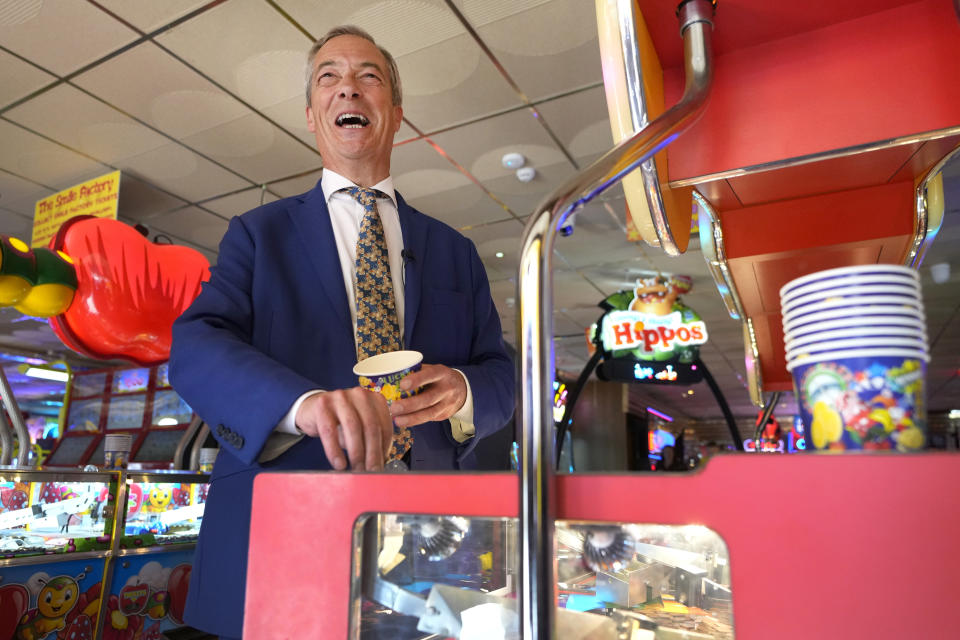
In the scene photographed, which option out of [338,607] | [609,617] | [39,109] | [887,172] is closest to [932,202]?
[887,172]

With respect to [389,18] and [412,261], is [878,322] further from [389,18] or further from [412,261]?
[389,18]

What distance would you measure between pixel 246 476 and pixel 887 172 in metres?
1.19

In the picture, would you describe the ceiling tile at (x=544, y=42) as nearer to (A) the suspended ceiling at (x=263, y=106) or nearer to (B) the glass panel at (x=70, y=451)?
(A) the suspended ceiling at (x=263, y=106)

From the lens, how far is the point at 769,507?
1.63 ft

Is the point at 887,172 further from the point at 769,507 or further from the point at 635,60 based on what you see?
the point at 769,507

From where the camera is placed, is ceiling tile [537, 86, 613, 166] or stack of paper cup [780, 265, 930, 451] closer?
stack of paper cup [780, 265, 930, 451]

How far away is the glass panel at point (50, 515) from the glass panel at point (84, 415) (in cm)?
520

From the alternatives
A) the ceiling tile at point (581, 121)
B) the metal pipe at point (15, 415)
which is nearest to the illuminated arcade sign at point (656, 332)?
the ceiling tile at point (581, 121)

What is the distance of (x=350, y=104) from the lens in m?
1.29

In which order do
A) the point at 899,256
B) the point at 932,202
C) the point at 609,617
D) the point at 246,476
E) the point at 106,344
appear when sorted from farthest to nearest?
the point at 106,344
the point at 899,256
the point at 932,202
the point at 246,476
the point at 609,617

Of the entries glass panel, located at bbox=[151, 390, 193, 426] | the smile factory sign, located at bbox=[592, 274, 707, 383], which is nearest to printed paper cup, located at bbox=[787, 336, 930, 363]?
the smile factory sign, located at bbox=[592, 274, 707, 383]

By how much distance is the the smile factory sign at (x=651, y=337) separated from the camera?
6.25m

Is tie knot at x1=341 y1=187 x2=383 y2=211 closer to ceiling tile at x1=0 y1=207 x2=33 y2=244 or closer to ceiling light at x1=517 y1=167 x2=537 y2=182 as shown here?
ceiling light at x1=517 y1=167 x2=537 y2=182

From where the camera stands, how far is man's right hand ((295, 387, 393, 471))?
0.74 meters
